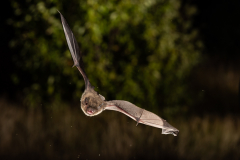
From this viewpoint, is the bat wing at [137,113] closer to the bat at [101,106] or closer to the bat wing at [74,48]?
the bat at [101,106]

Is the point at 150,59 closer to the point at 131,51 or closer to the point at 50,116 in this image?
the point at 131,51

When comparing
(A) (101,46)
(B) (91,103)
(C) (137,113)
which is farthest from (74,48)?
(A) (101,46)

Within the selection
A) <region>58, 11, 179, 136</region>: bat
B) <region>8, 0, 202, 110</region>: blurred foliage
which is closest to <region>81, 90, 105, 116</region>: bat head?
<region>58, 11, 179, 136</region>: bat

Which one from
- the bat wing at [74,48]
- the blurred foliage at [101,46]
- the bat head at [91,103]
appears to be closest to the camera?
the bat head at [91,103]

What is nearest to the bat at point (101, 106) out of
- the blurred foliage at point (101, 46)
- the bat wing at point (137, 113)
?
the bat wing at point (137, 113)

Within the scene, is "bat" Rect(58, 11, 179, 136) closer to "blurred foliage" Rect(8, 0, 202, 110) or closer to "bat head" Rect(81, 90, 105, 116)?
"bat head" Rect(81, 90, 105, 116)
